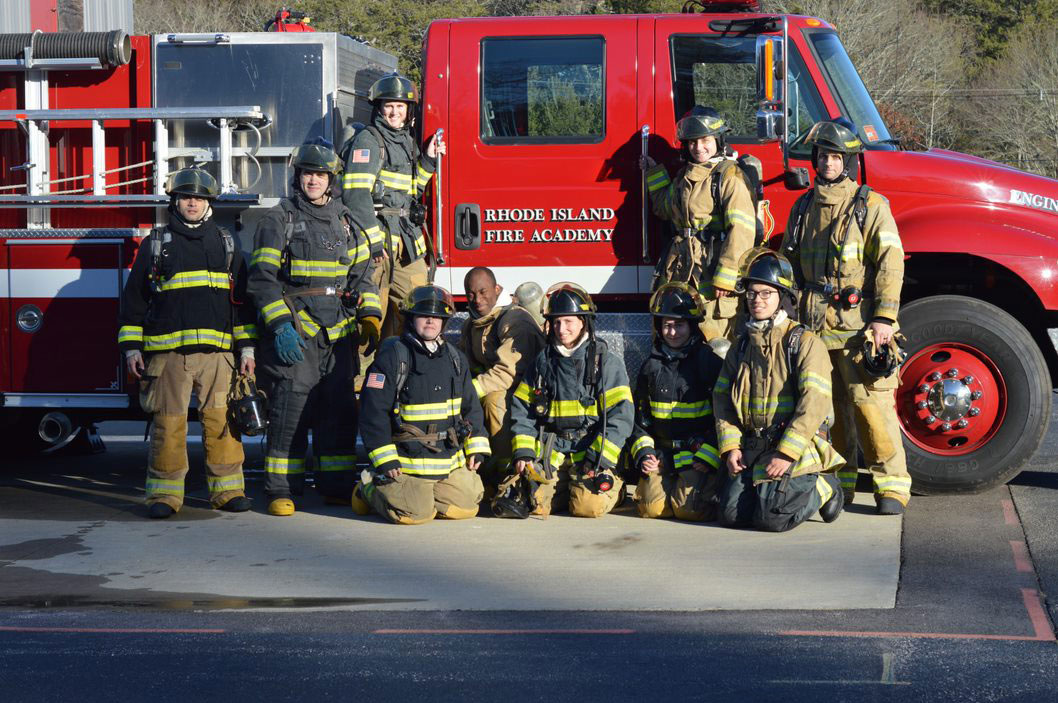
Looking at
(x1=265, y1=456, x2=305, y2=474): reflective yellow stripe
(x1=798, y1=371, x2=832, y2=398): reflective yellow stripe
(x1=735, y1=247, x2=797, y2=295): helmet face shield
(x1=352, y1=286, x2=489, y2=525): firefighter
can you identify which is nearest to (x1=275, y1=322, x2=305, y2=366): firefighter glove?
(x1=352, y1=286, x2=489, y2=525): firefighter

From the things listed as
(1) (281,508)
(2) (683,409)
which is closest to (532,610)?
(2) (683,409)

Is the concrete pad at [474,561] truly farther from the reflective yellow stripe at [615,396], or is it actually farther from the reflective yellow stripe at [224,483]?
the reflective yellow stripe at [615,396]

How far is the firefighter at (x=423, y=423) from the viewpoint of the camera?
725 centimetres

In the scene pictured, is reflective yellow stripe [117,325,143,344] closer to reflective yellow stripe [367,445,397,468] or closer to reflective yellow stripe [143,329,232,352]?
reflective yellow stripe [143,329,232,352]

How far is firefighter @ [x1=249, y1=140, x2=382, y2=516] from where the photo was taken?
7.48 meters

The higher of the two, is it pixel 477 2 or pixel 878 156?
pixel 477 2

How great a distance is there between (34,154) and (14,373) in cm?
126

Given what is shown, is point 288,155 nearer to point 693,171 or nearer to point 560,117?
point 560,117

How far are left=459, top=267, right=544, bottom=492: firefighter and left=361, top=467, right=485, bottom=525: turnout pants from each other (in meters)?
0.36

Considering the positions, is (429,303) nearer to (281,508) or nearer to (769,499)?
(281,508)

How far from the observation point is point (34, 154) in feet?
26.0

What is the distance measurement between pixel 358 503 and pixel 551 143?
223 cm

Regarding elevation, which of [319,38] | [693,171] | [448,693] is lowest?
[448,693]

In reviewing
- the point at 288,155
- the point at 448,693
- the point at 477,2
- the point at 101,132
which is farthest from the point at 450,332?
the point at 477,2
